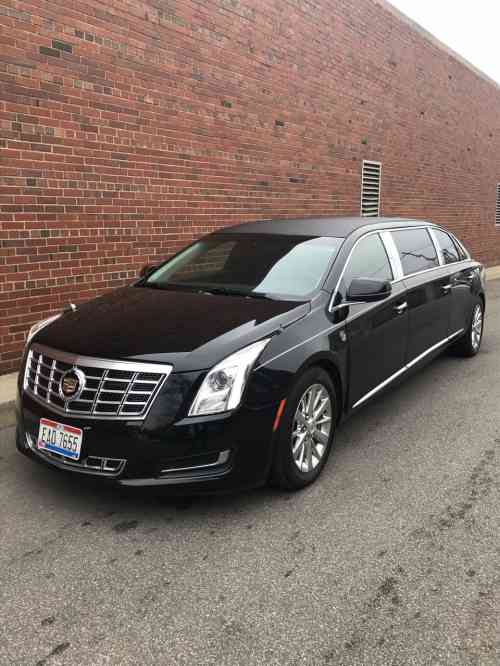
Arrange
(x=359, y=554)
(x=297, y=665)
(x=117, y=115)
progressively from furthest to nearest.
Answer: (x=117, y=115)
(x=359, y=554)
(x=297, y=665)

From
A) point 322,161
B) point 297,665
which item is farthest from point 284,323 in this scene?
point 322,161

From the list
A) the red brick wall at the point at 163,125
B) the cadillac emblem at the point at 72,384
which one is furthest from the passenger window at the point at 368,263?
the red brick wall at the point at 163,125

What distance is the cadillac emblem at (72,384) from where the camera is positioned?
3092mm

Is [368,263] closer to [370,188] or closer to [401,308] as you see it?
[401,308]

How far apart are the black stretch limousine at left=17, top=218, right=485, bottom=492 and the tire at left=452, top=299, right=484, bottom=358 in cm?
193

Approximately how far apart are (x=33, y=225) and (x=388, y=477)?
422 centimetres

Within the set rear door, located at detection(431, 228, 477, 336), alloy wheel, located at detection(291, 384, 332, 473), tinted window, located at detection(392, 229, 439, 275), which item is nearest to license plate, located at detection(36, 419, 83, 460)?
alloy wheel, located at detection(291, 384, 332, 473)

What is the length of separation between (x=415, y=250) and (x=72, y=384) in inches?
134

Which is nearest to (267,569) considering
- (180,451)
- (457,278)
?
(180,451)

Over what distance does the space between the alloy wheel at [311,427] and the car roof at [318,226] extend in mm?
1394

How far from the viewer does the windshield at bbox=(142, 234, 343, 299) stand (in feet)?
13.2

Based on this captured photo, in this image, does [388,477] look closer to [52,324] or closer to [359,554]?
[359,554]

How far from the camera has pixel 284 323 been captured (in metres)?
3.44

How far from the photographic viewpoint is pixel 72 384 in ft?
10.3
